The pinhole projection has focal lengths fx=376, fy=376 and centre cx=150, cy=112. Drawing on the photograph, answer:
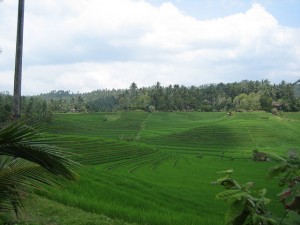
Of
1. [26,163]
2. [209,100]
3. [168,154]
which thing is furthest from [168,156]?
[209,100]

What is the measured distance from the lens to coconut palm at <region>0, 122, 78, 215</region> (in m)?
2.59

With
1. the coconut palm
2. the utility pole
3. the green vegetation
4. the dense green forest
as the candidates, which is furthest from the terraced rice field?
the dense green forest

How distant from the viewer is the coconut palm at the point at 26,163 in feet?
8.50

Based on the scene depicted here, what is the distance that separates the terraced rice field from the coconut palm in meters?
4.81

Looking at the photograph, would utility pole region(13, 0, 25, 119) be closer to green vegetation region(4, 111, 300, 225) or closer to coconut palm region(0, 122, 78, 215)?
green vegetation region(4, 111, 300, 225)

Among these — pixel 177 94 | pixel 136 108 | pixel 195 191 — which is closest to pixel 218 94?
pixel 177 94

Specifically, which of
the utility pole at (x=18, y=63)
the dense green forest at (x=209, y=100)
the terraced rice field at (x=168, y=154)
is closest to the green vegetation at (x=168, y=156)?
the terraced rice field at (x=168, y=154)

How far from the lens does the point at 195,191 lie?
27.4 meters

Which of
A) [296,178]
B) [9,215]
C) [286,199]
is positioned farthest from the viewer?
[9,215]

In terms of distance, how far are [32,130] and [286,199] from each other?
174 centimetres

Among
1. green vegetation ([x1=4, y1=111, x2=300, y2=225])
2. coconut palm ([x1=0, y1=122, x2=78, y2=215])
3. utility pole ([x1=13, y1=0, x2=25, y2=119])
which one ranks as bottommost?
green vegetation ([x1=4, y1=111, x2=300, y2=225])

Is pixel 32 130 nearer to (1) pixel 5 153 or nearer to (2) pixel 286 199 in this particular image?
(1) pixel 5 153

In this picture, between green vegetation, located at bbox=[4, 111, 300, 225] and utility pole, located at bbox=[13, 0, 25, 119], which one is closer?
utility pole, located at bbox=[13, 0, 25, 119]

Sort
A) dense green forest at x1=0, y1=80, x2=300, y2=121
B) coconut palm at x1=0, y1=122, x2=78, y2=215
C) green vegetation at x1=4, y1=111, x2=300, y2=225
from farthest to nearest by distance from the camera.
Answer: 1. dense green forest at x1=0, y1=80, x2=300, y2=121
2. green vegetation at x1=4, y1=111, x2=300, y2=225
3. coconut palm at x1=0, y1=122, x2=78, y2=215
